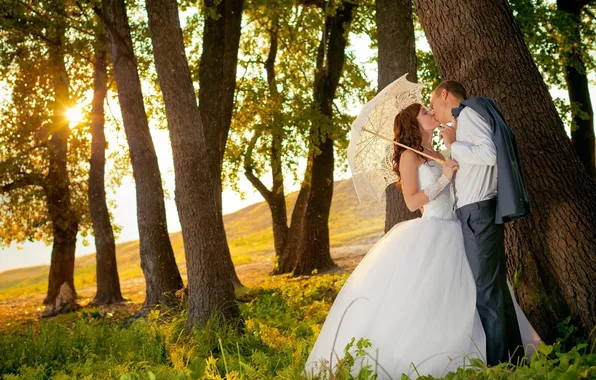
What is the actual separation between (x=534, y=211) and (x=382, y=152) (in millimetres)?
1521

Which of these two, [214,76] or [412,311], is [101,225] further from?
[412,311]

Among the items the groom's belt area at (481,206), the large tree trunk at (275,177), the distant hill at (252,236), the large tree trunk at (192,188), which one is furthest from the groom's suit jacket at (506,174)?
the distant hill at (252,236)

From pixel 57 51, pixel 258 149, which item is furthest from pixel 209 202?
pixel 258 149

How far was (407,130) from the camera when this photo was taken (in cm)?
611

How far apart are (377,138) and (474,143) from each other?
1.38 metres

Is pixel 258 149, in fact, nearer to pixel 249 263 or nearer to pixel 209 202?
pixel 249 263

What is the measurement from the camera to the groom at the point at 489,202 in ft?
17.1

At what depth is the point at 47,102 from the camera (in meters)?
19.5

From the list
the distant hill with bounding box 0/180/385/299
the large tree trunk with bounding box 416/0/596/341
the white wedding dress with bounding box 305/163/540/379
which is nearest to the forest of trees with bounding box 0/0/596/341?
the large tree trunk with bounding box 416/0/596/341

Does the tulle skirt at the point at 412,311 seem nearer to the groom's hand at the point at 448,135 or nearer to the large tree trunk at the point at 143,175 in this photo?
the groom's hand at the point at 448,135

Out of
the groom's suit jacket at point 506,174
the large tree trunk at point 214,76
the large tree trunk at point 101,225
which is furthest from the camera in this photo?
the large tree trunk at point 101,225

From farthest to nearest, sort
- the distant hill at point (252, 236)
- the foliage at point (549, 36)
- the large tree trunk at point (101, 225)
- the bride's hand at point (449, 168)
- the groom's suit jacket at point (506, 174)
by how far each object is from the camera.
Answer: the distant hill at point (252, 236), the large tree trunk at point (101, 225), the foliage at point (549, 36), the bride's hand at point (449, 168), the groom's suit jacket at point (506, 174)

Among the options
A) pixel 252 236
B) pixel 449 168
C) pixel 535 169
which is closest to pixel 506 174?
pixel 449 168

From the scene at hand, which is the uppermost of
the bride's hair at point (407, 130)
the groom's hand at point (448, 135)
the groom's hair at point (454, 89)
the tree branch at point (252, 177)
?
the tree branch at point (252, 177)
